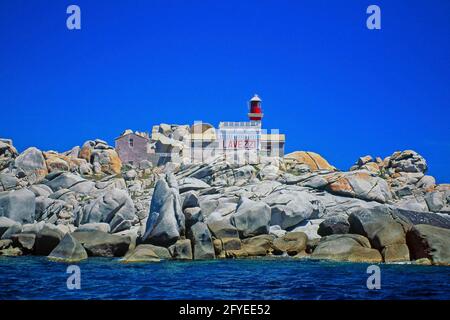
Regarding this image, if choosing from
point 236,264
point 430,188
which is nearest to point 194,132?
point 430,188

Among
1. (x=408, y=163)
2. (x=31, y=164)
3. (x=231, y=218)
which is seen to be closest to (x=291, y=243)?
(x=231, y=218)

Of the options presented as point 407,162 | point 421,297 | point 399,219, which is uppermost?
point 407,162

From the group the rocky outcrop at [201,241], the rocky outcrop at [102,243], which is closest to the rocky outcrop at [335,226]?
the rocky outcrop at [201,241]

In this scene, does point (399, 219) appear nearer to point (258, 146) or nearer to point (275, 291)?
point (275, 291)

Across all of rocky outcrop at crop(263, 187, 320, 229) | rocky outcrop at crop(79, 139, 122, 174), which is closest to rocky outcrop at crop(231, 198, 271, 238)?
rocky outcrop at crop(263, 187, 320, 229)

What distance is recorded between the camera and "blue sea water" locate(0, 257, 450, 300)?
15680mm

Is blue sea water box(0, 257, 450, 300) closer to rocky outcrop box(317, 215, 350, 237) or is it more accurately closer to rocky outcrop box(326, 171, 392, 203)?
rocky outcrop box(317, 215, 350, 237)

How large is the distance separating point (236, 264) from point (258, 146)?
25.9 meters

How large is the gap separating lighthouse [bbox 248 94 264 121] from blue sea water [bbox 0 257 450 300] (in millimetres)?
26162

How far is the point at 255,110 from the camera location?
48.3 meters

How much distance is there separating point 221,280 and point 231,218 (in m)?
8.38
